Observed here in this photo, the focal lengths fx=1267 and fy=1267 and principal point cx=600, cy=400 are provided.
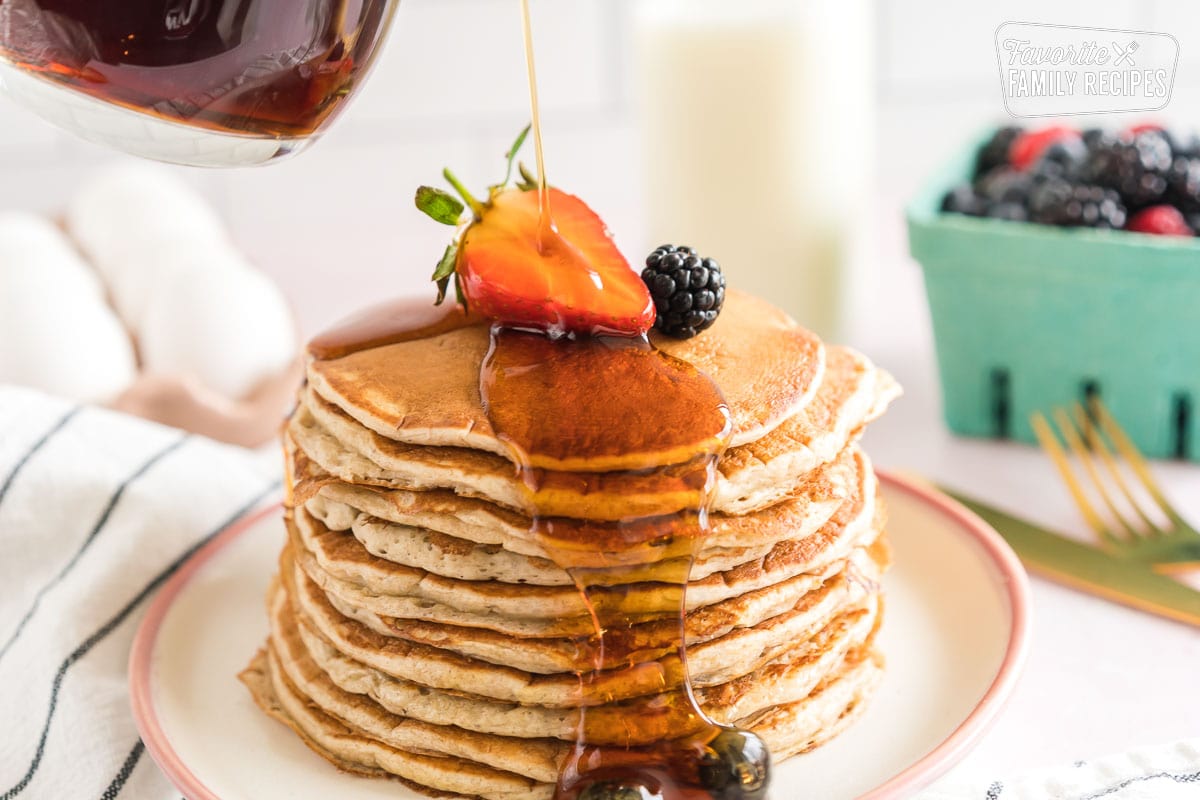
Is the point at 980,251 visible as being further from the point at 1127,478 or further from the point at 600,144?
the point at 600,144

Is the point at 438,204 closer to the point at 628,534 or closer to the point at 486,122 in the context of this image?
the point at 628,534

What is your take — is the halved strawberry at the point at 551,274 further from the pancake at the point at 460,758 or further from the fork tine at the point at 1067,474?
the fork tine at the point at 1067,474

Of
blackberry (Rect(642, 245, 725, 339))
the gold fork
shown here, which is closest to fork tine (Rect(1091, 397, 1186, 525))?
the gold fork

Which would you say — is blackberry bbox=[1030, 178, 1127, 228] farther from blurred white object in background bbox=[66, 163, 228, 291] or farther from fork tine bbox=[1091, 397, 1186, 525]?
blurred white object in background bbox=[66, 163, 228, 291]

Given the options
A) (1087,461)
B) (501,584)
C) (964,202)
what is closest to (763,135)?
(964,202)

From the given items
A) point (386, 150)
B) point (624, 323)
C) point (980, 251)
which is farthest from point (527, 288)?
point (386, 150)

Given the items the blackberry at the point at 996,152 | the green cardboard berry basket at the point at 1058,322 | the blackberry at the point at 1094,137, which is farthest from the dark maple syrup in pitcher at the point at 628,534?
the blackberry at the point at 996,152
